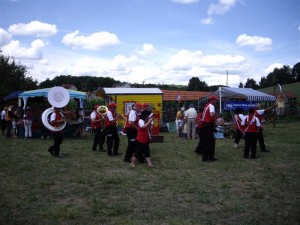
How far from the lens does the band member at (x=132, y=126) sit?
947cm

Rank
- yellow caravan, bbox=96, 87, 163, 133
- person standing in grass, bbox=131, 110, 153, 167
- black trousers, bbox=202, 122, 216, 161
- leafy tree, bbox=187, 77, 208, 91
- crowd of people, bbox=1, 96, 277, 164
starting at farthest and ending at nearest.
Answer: leafy tree, bbox=187, 77, 208, 91 → yellow caravan, bbox=96, 87, 163, 133 → black trousers, bbox=202, 122, 216, 161 → crowd of people, bbox=1, 96, 277, 164 → person standing in grass, bbox=131, 110, 153, 167

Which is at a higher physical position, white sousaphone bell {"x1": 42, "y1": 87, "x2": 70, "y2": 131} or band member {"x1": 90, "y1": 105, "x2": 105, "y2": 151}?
white sousaphone bell {"x1": 42, "y1": 87, "x2": 70, "y2": 131}

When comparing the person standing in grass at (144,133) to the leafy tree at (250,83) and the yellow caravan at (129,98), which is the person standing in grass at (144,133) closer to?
the yellow caravan at (129,98)

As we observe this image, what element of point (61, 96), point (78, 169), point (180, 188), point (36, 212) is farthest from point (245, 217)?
point (61, 96)

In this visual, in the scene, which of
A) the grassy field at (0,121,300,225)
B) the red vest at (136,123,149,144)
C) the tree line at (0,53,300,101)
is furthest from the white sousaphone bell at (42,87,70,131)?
the tree line at (0,53,300,101)

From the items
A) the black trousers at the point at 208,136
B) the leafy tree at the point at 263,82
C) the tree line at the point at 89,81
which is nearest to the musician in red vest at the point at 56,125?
the black trousers at the point at 208,136

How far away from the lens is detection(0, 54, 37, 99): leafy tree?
3541 centimetres

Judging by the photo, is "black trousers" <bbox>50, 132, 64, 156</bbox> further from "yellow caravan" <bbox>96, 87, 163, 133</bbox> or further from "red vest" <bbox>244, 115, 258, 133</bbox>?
"yellow caravan" <bbox>96, 87, 163, 133</bbox>

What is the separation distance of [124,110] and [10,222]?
47.0 feet

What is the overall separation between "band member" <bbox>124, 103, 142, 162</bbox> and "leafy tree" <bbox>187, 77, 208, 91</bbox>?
5313cm

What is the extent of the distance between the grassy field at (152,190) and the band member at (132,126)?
1.70ft

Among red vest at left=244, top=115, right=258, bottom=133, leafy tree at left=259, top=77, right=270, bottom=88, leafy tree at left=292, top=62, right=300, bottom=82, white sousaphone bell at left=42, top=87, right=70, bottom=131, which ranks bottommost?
red vest at left=244, top=115, right=258, bottom=133

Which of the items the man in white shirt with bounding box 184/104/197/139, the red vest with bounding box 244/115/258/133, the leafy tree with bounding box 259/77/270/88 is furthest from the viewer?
the leafy tree with bounding box 259/77/270/88

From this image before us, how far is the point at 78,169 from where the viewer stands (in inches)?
348
